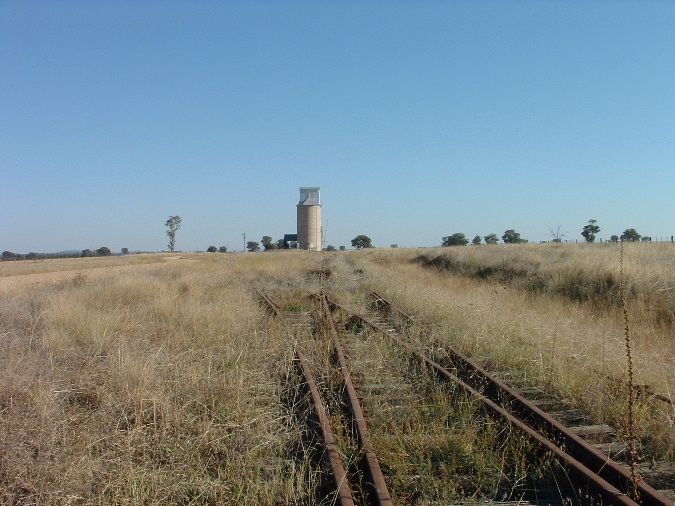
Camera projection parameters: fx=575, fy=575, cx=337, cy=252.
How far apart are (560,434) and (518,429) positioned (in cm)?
38

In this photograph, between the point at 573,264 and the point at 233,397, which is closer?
the point at 233,397

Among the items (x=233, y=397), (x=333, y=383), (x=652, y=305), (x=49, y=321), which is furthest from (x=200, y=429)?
(x=652, y=305)

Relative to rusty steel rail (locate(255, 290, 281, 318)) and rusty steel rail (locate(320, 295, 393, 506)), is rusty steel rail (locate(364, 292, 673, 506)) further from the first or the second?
rusty steel rail (locate(255, 290, 281, 318))

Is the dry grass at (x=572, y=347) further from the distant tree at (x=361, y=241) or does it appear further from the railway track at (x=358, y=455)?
the distant tree at (x=361, y=241)

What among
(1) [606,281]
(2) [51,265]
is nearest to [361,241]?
(2) [51,265]

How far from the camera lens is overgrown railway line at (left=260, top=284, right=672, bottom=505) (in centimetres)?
389

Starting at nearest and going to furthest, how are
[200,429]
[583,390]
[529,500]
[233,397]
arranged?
[529,500] → [200,429] → [233,397] → [583,390]

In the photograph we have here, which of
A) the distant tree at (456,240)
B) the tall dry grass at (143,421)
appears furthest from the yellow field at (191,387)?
the distant tree at (456,240)

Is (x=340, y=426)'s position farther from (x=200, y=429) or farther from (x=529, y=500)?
(x=529, y=500)

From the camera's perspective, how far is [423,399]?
6133 millimetres

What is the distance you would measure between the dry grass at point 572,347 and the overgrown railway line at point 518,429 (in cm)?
53

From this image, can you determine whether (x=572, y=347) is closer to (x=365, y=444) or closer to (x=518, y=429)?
(x=518, y=429)

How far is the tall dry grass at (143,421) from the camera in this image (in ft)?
13.1

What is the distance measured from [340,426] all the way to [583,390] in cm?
296
